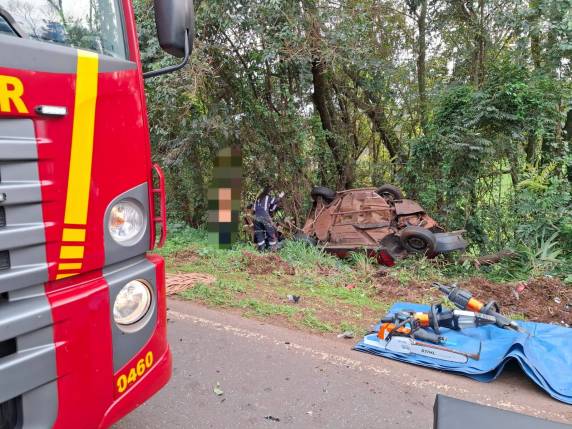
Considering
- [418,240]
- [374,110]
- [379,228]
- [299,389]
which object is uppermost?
[374,110]

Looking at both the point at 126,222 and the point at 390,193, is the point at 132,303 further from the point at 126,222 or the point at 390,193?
the point at 390,193

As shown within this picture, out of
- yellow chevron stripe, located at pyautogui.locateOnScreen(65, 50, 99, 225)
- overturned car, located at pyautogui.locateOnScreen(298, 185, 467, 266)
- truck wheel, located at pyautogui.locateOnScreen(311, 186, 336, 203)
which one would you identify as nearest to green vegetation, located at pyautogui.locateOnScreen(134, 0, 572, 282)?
overturned car, located at pyautogui.locateOnScreen(298, 185, 467, 266)

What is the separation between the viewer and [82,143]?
1.58 metres

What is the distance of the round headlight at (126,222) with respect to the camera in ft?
5.76

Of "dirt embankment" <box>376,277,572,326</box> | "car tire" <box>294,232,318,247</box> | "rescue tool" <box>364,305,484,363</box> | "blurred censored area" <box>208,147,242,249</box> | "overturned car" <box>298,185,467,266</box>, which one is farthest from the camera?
"car tire" <box>294,232,318,247</box>

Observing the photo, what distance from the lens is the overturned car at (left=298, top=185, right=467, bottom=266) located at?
7145 millimetres

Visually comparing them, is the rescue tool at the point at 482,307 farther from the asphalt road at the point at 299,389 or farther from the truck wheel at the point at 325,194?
the truck wheel at the point at 325,194

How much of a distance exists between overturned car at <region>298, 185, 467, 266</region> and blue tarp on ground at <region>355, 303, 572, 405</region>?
315 centimetres

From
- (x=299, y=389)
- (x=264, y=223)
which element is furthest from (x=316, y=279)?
(x=264, y=223)

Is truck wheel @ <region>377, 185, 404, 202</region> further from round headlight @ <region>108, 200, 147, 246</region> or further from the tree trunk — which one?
round headlight @ <region>108, 200, 147, 246</region>

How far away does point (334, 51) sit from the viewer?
24.5 ft

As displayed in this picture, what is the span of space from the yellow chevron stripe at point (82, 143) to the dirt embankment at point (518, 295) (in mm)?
4242

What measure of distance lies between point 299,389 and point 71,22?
8.13 ft

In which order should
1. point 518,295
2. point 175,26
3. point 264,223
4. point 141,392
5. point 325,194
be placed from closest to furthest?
point 141,392
point 175,26
point 518,295
point 264,223
point 325,194
